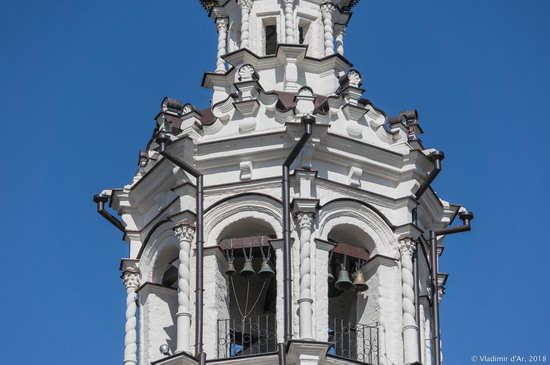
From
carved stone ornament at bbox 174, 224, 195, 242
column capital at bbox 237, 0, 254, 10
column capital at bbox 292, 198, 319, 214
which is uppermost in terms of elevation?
column capital at bbox 237, 0, 254, 10

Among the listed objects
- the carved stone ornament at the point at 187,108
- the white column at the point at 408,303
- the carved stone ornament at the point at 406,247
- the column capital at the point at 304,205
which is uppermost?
the carved stone ornament at the point at 187,108

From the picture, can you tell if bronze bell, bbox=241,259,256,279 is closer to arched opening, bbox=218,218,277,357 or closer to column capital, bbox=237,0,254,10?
arched opening, bbox=218,218,277,357

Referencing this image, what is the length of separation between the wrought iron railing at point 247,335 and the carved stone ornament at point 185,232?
175 centimetres

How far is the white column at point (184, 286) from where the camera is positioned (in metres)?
41.9

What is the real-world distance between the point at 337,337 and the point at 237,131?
14.9ft

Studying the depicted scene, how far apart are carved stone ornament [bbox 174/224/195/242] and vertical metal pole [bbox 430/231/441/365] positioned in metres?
4.99

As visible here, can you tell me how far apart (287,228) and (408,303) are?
8.96 feet

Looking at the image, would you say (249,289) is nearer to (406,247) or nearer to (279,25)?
(406,247)

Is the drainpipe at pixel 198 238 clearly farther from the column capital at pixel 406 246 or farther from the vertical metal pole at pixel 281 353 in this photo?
the column capital at pixel 406 246

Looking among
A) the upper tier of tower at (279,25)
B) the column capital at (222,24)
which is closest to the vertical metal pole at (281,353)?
the upper tier of tower at (279,25)

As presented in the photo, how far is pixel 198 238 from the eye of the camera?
43.0 meters

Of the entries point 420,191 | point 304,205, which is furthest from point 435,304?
point 304,205

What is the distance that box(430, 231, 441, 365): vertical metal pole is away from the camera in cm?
4375

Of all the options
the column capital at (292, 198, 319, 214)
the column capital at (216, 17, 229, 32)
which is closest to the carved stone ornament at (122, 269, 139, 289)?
the column capital at (292, 198, 319, 214)
